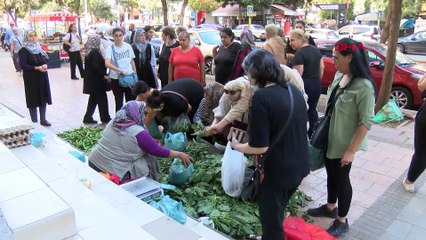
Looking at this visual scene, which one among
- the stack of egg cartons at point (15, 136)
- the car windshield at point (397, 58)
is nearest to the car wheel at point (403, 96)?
the car windshield at point (397, 58)

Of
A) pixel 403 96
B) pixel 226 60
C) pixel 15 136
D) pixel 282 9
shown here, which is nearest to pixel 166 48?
pixel 226 60

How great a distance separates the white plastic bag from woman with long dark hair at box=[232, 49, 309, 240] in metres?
0.90

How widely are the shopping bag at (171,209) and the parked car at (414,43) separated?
21.1 meters

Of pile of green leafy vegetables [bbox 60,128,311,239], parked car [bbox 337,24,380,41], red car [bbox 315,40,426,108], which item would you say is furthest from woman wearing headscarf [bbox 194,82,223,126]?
parked car [bbox 337,24,380,41]

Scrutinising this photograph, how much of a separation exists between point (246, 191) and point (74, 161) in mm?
1801

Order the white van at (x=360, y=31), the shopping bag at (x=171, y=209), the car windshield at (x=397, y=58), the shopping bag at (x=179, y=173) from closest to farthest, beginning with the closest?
the shopping bag at (x=171, y=209), the shopping bag at (x=179, y=173), the car windshield at (x=397, y=58), the white van at (x=360, y=31)

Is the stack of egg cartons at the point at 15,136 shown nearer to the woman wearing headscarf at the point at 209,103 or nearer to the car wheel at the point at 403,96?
the woman wearing headscarf at the point at 209,103

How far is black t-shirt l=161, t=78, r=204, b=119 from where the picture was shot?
15.2 ft

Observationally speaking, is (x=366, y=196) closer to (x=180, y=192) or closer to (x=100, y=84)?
(x=180, y=192)

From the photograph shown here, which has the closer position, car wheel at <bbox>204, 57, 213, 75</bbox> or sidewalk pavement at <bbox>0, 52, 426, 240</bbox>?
sidewalk pavement at <bbox>0, 52, 426, 240</bbox>

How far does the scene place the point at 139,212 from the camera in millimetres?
2758

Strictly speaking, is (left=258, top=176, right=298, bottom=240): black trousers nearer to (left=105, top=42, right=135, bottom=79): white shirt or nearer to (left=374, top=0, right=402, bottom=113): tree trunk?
(left=105, top=42, right=135, bottom=79): white shirt

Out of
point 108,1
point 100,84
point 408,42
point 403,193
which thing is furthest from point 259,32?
point 108,1

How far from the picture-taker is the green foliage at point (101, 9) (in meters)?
60.7
